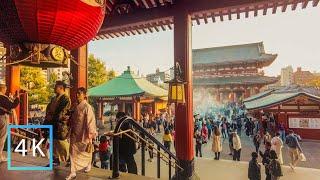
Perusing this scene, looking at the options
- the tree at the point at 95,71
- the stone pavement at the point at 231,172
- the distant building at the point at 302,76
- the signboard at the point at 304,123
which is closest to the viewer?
the stone pavement at the point at 231,172

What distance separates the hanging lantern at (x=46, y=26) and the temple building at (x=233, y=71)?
33.5m

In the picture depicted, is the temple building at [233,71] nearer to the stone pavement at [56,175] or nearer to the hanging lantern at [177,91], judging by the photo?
the hanging lantern at [177,91]

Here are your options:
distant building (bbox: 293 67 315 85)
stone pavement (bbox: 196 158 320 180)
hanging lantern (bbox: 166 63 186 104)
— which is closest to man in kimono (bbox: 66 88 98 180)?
hanging lantern (bbox: 166 63 186 104)

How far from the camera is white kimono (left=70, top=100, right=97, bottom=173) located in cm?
383

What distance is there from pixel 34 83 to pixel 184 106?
2588 cm

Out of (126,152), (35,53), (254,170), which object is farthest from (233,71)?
(35,53)

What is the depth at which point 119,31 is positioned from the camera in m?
8.39

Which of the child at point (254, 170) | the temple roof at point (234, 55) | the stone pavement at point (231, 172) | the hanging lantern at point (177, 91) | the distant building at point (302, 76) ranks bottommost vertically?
the stone pavement at point (231, 172)

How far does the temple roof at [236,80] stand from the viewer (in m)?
33.6

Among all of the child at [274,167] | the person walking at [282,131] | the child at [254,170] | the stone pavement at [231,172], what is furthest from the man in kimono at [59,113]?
the person walking at [282,131]

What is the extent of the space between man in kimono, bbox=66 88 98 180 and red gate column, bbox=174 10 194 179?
10.4ft

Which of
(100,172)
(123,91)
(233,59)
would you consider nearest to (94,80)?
(123,91)

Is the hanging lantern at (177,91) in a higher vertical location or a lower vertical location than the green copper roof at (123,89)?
lower

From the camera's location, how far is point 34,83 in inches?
1120
